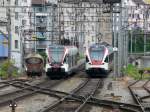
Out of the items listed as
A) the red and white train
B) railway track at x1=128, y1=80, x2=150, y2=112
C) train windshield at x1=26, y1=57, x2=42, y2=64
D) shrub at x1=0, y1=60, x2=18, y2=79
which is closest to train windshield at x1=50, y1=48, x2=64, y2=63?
the red and white train

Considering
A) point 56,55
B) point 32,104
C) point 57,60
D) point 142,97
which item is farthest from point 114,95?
point 57,60

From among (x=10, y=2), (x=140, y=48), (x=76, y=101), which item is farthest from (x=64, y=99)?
(x=140, y=48)

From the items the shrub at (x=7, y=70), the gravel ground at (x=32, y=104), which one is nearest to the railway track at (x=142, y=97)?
the gravel ground at (x=32, y=104)

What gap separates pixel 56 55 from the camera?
137 ft

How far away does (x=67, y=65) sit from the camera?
4228 centimetres

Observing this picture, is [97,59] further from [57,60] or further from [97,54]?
[57,60]

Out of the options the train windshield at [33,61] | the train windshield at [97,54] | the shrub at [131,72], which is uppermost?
the train windshield at [97,54]

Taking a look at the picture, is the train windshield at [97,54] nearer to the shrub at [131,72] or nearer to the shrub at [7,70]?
the shrub at [131,72]

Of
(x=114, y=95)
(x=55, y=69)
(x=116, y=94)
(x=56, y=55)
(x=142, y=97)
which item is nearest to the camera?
(x=142, y=97)

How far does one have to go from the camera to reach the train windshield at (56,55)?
137 feet

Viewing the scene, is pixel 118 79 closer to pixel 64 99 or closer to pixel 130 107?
pixel 64 99

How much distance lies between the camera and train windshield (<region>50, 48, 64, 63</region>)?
4162 cm

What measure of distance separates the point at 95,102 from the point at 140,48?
72612 mm

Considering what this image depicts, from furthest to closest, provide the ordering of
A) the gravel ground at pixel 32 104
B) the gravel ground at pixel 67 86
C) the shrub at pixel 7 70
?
the shrub at pixel 7 70 < the gravel ground at pixel 67 86 < the gravel ground at pixel 32 104
